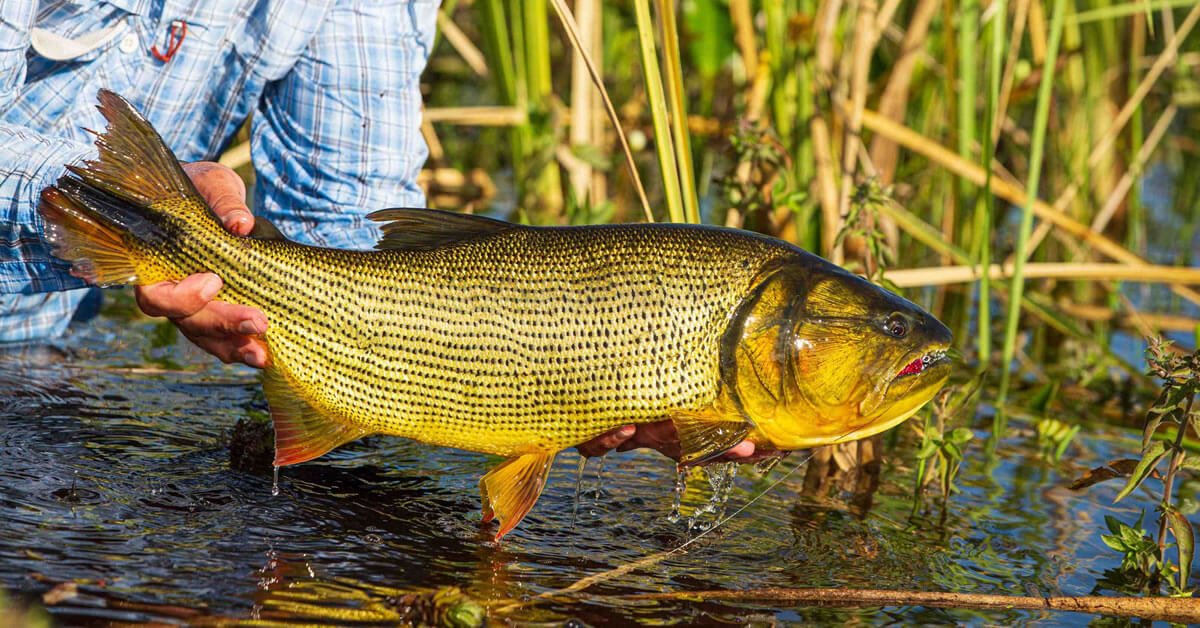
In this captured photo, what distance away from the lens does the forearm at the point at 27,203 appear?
362cm

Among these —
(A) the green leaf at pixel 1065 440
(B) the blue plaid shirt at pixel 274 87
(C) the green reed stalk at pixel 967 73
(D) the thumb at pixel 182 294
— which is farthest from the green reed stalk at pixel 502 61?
(D) the thumb at pixel 182 294

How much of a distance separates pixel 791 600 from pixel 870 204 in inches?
54.5

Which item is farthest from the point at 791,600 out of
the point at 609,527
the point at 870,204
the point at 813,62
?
the point at 813,62

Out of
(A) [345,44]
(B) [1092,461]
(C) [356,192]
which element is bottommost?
(B) [1092,461]

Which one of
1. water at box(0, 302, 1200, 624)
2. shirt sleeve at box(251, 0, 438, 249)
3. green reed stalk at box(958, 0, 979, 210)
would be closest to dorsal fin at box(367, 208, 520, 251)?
water at box(0, 302, 1200, 624)

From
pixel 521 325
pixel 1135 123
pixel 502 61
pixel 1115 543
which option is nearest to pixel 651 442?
pixel 521 325

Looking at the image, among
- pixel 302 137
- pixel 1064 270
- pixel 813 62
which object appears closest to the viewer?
pixel 302 137

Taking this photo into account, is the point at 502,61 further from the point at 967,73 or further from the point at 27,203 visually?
the point at 27,203

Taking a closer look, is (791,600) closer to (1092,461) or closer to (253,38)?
(1092,461)

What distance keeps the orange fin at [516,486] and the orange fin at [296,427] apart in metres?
0.35

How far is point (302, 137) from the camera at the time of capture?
14.5 ft

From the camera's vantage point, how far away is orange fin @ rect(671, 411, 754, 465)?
311cm

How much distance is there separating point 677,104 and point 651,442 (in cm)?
114

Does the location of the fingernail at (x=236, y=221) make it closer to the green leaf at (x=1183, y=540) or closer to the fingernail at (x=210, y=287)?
the fingernail at (x=210, y=287)
